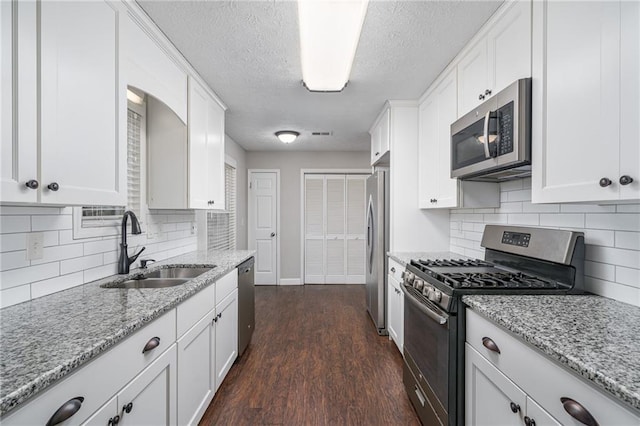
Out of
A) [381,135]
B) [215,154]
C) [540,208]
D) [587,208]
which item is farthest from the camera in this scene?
[381,135]

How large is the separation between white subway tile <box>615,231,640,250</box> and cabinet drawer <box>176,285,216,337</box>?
6.82 feet

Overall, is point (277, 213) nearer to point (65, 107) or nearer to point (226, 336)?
point (226, 336)

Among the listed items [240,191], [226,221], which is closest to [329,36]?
[226,221]

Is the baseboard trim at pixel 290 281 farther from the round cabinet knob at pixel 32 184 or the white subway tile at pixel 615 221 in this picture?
the round cabinet knob at pixel 32 184

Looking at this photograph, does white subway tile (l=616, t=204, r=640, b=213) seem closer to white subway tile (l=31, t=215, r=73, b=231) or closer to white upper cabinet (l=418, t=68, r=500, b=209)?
white upper cabinet (l=418, t=68, r=500, b=209)

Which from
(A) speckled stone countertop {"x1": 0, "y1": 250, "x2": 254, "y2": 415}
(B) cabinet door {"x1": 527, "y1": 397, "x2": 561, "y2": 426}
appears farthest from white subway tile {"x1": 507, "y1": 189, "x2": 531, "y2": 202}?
(A) speckled stone countertop {"x1": 0, "y1": 250, "x2": 254, "y2": 415}

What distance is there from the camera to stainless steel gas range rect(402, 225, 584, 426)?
143 centimetres

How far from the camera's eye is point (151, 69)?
1812mm

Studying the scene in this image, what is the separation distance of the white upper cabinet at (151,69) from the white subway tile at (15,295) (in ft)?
3.60

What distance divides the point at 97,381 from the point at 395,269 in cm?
230

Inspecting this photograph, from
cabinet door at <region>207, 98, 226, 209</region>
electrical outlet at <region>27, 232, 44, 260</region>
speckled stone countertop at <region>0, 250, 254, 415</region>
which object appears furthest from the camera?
cabinet door at <region>207, 98, 226, 209</region>

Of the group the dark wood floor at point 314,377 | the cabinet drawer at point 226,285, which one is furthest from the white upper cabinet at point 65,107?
the dark wood floor at point 314,377

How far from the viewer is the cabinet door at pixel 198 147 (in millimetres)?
2340

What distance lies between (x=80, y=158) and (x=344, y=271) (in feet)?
15.1
